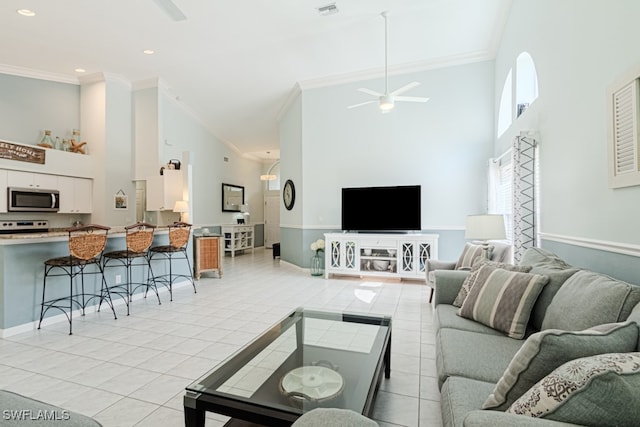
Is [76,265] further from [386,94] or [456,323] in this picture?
[386,94]

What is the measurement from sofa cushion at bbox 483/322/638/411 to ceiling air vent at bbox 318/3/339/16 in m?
4.51

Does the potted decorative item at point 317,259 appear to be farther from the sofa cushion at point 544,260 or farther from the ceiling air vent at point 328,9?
the sofa cushion at point 544,260

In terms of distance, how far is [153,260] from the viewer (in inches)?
191

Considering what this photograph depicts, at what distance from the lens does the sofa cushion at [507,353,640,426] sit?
0.78m

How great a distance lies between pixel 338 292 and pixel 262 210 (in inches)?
275

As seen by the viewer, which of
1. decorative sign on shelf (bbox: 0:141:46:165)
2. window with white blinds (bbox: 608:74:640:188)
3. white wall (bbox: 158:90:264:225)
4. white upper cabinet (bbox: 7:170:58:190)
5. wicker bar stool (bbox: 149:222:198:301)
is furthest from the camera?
white wall (bbox: 158:90:264:225)

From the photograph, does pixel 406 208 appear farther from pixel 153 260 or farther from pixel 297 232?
pixel 153 260

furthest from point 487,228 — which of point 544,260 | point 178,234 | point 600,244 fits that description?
point 178,234

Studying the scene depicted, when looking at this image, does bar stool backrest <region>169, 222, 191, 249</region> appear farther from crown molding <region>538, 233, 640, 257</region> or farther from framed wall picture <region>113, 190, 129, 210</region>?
crown molding <region>538, 233, 640, 257</region>

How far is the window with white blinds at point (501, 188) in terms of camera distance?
443cm

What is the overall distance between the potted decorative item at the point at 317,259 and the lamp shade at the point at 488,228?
3160mm

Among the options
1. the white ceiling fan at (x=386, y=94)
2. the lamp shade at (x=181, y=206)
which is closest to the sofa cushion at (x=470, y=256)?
the white ceiling fan at (x=386, y=94)

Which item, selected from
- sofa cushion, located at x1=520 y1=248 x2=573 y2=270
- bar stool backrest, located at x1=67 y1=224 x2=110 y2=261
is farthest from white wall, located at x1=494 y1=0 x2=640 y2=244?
bar stool backrest, located at x1=67 y1=224 x2=110 y2=261

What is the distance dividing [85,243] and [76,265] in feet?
0.85
